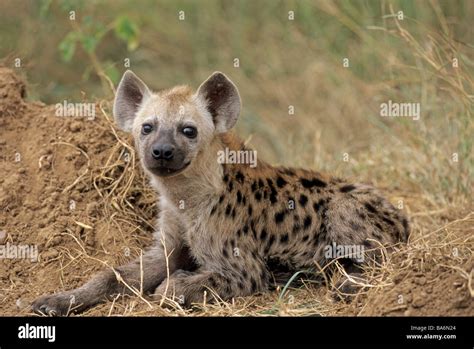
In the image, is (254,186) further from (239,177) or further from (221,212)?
(221,212)

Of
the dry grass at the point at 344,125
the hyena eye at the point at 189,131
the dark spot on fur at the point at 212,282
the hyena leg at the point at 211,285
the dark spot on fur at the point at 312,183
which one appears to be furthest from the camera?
the dark spot on fur at the point at 312,183

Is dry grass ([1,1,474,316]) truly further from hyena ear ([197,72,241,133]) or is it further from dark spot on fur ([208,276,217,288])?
hyena ear ([197,72,241,133])

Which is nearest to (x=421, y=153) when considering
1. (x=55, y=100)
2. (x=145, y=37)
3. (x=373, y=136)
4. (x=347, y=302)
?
(x=373, y=136)

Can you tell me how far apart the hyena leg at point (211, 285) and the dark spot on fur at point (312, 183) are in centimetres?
82

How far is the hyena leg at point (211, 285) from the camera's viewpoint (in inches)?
269

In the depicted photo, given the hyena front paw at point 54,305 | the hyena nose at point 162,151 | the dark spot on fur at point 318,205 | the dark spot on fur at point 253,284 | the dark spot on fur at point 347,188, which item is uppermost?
the hyena nose at point 162,151

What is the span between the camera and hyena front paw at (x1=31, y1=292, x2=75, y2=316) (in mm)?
6738

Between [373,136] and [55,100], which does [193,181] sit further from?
[55,100]

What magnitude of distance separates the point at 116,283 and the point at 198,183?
40.0 inches

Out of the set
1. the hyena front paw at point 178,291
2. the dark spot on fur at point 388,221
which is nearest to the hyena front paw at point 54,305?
the hyena front paw at point 178,291

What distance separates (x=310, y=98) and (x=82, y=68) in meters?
3.91

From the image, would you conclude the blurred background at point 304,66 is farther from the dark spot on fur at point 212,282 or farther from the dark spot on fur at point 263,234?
the dark spot on fur at point 212,282

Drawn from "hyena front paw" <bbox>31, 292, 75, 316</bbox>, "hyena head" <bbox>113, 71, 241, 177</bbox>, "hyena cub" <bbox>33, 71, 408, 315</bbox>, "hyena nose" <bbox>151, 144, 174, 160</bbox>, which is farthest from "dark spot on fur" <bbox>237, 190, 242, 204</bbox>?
"hyena front paw" <bbox>31, 292, 75, 316</bbox>

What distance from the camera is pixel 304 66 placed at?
13.7 meters
